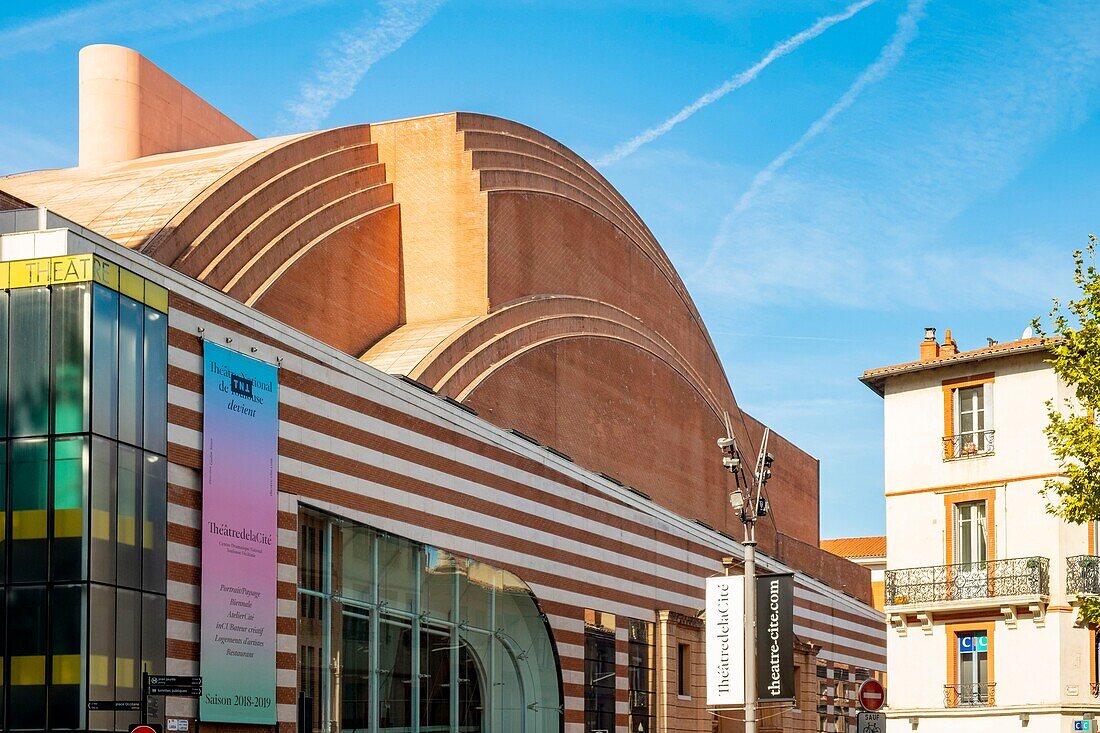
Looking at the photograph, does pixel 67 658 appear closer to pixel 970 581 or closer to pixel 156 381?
pixel 156 381

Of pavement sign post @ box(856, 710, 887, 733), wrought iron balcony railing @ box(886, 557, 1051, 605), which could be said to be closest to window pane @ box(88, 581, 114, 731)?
pavement sign post @ box(856, 710, 887, 733)

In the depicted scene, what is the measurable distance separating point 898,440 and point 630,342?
987 inches

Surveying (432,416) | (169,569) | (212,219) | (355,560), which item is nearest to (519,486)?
(432,416)

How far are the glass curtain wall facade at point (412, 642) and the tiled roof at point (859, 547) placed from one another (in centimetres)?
7982

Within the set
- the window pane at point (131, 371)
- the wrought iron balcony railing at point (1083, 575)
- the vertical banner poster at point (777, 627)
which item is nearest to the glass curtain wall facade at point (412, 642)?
the window pane at point (131, 371)

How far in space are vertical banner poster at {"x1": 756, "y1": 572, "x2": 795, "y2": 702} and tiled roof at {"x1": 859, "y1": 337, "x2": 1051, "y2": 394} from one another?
12.5m

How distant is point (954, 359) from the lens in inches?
1797

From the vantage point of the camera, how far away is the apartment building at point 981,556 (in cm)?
4244

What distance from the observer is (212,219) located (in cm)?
5006

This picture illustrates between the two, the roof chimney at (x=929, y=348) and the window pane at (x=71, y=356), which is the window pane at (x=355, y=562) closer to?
the window pane at (x=71, y=356)

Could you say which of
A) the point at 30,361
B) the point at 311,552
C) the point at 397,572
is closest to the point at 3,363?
the point at 30,361

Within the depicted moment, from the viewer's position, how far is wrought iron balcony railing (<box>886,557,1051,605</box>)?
42.6 m

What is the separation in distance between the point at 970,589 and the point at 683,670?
→ 15921 millimetres

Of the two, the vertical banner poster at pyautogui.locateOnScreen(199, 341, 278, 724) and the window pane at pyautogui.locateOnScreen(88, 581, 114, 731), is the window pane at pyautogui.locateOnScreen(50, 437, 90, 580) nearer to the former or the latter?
the window pane at pyautogui.locateOnScreen(88, 581, 114, 731)
